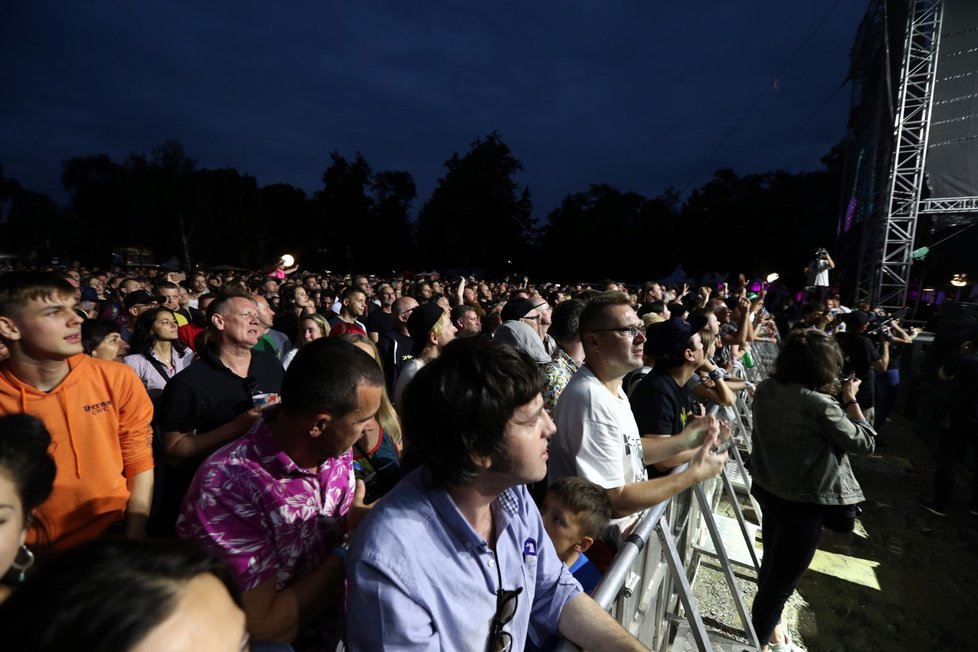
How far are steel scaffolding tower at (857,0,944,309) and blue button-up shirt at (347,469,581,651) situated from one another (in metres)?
17.4

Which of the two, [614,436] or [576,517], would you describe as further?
[614,436]

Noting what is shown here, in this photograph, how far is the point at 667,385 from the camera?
3109mm

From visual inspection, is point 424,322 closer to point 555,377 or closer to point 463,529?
point 555,377

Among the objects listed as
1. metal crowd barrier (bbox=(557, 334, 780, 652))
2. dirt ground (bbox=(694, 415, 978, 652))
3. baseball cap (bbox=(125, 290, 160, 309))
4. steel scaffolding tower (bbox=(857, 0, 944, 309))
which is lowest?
dirt ground (bbox=(694, 415, 978, 652))

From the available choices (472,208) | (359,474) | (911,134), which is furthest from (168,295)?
(472,208)

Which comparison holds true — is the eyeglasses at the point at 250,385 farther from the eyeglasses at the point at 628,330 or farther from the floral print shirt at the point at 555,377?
the eyeglasses at the point at 628,330

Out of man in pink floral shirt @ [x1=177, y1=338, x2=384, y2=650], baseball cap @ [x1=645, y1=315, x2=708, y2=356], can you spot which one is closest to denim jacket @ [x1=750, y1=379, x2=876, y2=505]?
baseball cap @ [x1=645, y1=315, x2=708, y2=356]

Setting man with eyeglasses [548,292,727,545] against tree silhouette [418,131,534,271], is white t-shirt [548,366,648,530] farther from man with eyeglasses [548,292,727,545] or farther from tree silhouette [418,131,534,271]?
tree silhouette [418,131,534,271]

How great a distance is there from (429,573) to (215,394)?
207cm

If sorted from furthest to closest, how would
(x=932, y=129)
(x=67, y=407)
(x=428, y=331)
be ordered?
(x=932, y=129)
(x=428, y=331)
(x=67, y=407)

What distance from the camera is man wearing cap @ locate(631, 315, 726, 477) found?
9.75ft

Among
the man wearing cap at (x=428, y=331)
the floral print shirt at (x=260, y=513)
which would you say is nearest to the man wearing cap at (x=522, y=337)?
the man wearing cap at (x=428, y=331)

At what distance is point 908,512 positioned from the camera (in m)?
5.39

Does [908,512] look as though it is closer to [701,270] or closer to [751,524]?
[751,524]
